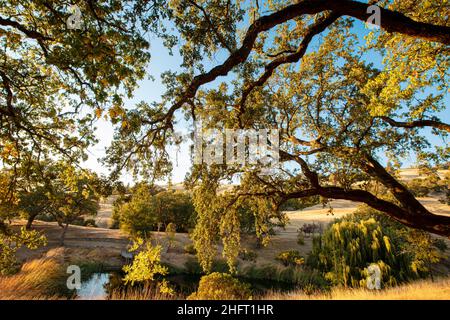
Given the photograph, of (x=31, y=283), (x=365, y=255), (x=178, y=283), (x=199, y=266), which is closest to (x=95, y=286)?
(x=178, y=283)

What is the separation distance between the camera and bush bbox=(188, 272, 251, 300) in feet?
37.0

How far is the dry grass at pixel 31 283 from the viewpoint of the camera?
21.3 ft

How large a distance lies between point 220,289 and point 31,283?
23.1 feet

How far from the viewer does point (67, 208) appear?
9.25 m

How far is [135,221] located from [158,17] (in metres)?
31.1

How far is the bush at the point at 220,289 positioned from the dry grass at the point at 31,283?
18.5 ft

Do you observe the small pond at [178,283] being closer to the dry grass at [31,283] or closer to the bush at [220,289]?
the bush at [220,289]

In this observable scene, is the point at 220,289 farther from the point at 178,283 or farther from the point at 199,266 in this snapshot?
the point at 199,266

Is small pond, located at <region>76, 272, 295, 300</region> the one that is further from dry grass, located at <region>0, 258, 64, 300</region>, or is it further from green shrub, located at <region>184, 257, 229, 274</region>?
dry grass, located at <region>0, 258, 64, 300</region>

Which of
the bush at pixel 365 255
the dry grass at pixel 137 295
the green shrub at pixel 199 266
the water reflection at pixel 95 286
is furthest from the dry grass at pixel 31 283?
the green shrub at pixel 199 266

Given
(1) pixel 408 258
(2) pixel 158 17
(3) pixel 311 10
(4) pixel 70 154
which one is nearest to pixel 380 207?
(3) pixel 311 10

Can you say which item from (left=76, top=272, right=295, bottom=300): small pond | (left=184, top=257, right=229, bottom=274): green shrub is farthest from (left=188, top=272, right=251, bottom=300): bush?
(left=184, top=257, right=229, bottom=274): green shrub

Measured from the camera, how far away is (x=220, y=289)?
11523mm
